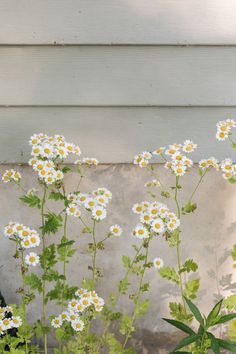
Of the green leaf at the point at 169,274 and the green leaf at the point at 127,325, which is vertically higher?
the green leaf at the point at 169,274

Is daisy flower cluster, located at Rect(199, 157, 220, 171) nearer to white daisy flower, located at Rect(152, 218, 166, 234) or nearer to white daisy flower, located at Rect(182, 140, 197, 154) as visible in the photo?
white daisy flower, located at Rect(182, 140, 197, 154)

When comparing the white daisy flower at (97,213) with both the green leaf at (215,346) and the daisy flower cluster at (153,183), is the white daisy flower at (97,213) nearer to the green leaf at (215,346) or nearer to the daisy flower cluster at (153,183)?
the daisy flower cluster at (153,183)

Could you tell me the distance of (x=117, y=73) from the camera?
2.14 meters

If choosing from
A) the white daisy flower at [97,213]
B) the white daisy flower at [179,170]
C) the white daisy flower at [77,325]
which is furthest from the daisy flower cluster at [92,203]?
the white daisy flower at [77,325]

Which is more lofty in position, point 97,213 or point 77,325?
point 97,213

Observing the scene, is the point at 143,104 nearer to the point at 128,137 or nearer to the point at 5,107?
the point at 128,137

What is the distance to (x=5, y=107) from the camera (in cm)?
218

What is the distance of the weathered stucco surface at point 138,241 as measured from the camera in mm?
2287

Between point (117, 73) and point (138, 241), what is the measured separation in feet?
2.37

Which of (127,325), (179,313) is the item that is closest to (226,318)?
(179,313)

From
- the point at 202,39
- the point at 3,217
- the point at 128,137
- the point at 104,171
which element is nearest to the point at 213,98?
the point at 202,39

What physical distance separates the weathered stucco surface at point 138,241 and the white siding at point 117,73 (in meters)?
0.12

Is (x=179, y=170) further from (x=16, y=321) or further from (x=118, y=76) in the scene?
(x=16, y=321)

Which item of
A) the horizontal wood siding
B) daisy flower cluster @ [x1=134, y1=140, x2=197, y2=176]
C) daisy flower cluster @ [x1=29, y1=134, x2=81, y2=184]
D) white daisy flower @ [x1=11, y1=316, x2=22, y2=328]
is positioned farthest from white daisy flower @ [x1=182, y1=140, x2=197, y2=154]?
white daisy flower @ [x1=11, y1=316, x2=22, y2=328]
